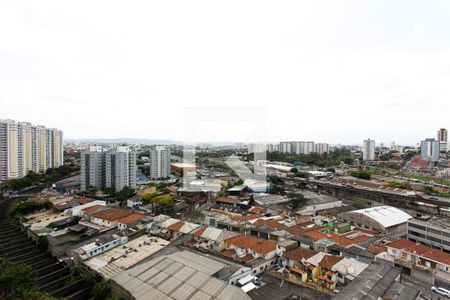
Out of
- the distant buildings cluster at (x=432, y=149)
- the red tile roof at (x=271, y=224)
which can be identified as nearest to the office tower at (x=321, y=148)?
the distant buildings cluster at (x=432, y=149)

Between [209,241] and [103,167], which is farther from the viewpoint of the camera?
[103,167]

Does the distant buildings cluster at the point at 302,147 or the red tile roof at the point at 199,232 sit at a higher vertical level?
the distant buildings cluster at the point at 302,147

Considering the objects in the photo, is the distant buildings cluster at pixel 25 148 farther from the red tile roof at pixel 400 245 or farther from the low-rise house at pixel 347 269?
the red tile roof at pixel 400 245

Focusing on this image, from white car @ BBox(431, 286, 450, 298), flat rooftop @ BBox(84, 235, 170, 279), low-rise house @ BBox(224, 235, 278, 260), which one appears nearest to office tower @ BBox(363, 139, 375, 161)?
white car @ BBox(431, 286, 450, 298)

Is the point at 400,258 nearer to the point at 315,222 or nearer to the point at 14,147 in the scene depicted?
the point at 315,222

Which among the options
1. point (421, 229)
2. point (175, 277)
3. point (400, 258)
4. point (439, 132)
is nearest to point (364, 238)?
point (400, 258)

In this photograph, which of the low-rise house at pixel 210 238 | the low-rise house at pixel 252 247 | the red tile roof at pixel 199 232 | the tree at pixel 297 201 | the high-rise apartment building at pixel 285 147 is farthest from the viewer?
the high-rise apartment building at pixel 285 147
